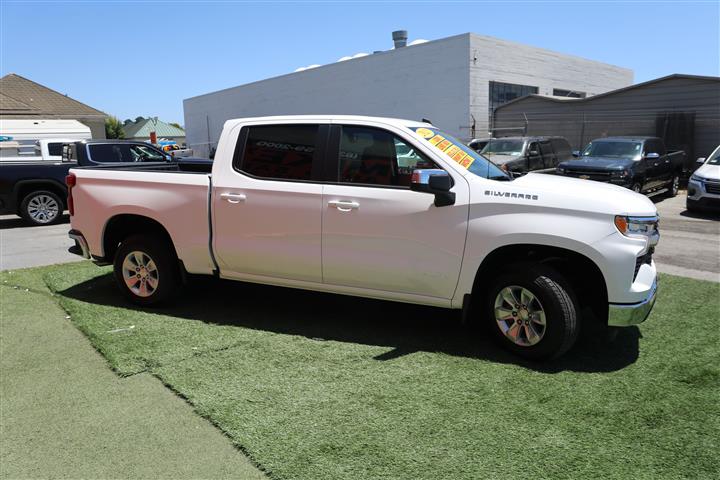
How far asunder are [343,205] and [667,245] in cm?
705


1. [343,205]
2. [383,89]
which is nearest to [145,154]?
[343,205]

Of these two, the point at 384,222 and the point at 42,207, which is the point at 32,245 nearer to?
the point at 42,207

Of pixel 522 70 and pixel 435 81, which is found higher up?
pixel 522 70

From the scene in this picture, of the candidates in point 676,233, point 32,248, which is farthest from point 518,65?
point 32,248

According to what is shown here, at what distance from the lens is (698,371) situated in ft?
13.4

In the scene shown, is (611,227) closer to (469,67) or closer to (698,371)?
(698,371)

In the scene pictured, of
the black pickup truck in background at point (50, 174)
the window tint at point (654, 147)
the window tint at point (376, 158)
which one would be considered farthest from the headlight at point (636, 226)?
the window tint at point (654, 147)

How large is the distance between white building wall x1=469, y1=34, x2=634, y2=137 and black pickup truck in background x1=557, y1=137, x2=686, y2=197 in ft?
31.4

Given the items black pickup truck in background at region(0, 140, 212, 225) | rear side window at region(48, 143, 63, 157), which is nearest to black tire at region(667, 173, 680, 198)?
black pickup truck in background at region(0, 140, 212, 225)

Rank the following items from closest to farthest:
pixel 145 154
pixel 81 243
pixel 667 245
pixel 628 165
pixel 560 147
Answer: pixel 81 243
pixel 667 245
pixel 145 154
pixel 628 165
pixel 560 147

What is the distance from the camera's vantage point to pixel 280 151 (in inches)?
196

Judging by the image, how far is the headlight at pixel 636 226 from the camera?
3996mm

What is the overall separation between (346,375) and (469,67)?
21811mm

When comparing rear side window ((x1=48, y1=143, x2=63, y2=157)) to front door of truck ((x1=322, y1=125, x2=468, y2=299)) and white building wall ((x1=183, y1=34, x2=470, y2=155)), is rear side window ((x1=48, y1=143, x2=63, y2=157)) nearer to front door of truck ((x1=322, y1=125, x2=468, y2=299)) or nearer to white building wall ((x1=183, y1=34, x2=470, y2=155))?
front door of truck ((x1=322, y1=125, x2=468, y2=299))
